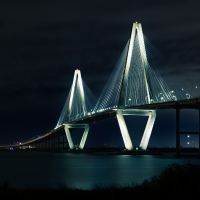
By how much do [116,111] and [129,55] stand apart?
24.8 feet

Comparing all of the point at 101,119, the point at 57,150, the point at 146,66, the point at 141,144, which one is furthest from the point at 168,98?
the point at 57,150

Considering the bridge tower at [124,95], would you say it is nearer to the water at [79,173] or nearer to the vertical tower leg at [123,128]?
the vertical tower leg at [123,128]

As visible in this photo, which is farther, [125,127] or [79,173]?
[125,127]

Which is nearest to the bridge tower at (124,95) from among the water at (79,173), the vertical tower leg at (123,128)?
the vertical tower leg at (123,128)

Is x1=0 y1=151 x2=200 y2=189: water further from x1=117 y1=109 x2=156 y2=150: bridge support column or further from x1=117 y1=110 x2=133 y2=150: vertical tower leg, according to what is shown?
x1=117 y1=109 x2=156 y2=150: bridge support column

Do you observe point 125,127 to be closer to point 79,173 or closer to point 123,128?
point 123,128

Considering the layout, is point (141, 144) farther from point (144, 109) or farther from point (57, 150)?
point (57, 150)

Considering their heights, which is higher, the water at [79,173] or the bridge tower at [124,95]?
the bridge tower at [124,95]

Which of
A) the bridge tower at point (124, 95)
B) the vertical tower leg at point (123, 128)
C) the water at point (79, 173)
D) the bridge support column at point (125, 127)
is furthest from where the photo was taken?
the bridge support column at point (125, 127)

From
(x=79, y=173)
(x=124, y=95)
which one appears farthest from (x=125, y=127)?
(x=79, y=173)

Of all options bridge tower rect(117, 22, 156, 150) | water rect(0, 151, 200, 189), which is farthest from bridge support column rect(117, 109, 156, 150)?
water rect(0, 151, 200, 189)

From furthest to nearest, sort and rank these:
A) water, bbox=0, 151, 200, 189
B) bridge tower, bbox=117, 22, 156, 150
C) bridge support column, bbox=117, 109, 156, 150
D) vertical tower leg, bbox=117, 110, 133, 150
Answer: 1. bridge support column, bbox=117, 109, 156, 150
2. vertical tower leg, bbox=117, 110, 133, 150
3. bridge tower, bbox=117, 22, 156, 150
4. water, bbox=0, 151, 200, 189

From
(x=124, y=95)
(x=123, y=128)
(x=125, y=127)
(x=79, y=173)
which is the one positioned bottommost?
(x=79, y=173)

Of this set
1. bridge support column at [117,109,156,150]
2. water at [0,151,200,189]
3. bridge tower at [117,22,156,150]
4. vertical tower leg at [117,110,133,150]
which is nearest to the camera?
water at [0,151,200,189]
